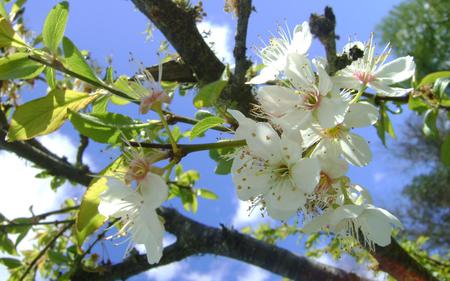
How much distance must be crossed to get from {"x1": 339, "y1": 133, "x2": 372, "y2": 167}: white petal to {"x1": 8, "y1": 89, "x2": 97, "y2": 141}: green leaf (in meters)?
0.43

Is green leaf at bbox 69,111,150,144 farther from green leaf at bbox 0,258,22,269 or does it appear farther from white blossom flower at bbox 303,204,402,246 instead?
green leaf at bbox 0,258,22,269

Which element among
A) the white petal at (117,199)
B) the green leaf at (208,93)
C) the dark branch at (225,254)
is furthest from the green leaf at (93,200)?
the dark branch at (225,254)

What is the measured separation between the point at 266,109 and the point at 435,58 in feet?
27.4

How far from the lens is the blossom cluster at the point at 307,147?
669mm

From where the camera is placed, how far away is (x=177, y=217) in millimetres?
1609

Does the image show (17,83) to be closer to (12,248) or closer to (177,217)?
(12,248)

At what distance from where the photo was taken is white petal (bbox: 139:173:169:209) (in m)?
0.63

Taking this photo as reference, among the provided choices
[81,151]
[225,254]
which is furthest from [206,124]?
[81,151]

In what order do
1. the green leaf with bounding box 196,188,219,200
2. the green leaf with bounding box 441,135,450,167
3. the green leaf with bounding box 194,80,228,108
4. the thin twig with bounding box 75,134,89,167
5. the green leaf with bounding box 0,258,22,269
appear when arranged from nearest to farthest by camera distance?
the green leaf with bounding box 194,80,228,108 → the green leaf with bounding box 441,135,450,167 → the green leaf with bounding box 0,258,22,269 → the thin twig with bounding box 75,134,89,167 → the green leaf with bounding box 196,188,219,200

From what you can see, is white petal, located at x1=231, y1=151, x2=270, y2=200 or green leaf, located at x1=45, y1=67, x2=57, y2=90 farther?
green leaf, located at x1=45, y1=67, x2=57, y2=90

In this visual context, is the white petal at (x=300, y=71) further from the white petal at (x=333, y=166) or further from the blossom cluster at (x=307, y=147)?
the white petal at (x=333, y=166)

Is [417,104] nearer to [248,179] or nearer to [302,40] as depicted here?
[302,40]

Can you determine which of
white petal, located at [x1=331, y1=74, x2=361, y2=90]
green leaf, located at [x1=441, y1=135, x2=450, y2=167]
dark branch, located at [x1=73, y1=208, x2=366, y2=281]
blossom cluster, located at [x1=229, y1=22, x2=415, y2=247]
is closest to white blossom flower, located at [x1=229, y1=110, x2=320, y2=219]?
blossom cluster, located at [x1=229, y1=22, x2=415, y2=247]

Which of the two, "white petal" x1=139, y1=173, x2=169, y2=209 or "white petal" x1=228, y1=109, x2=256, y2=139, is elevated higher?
"white petal" x1=228, y1=109, x2=256, y2=139
